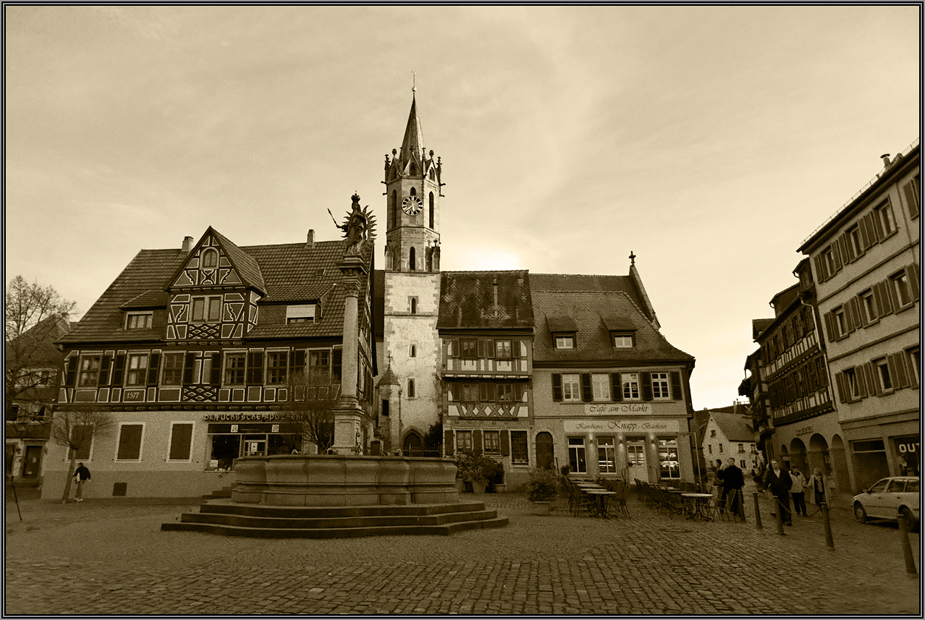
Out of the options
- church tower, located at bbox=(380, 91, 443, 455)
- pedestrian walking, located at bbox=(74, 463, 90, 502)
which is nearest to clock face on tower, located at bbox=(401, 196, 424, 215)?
church tower, located at bbox=(380, 91, 443, 455)

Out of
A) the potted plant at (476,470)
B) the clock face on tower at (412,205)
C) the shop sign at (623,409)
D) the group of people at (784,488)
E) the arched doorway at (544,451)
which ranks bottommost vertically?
the group of people at (784,488)

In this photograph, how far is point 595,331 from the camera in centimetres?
3728

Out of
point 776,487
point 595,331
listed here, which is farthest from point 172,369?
point 776,487

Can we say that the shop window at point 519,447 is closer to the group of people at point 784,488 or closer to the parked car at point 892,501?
the group of people at point 784,488

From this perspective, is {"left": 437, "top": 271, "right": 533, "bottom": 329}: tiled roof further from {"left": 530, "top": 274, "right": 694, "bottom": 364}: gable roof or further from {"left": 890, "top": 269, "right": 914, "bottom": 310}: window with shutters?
{"left": 890, "top": 269, "right": 914, "bottom": 310}: window with shutters

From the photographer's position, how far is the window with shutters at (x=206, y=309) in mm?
31438

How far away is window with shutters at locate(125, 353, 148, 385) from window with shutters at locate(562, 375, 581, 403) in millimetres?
21309

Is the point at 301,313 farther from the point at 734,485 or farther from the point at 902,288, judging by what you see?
the point at 902,288

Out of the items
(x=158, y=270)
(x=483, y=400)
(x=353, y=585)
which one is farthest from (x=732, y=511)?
(x=158, y=270)

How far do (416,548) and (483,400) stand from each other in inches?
960

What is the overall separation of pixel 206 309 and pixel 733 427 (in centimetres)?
5961

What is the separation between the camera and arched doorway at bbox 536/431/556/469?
1340 inches

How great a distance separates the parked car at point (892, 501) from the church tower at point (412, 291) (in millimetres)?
22639

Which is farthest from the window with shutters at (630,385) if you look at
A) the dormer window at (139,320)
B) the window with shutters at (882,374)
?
the dormer window at (139,320)
